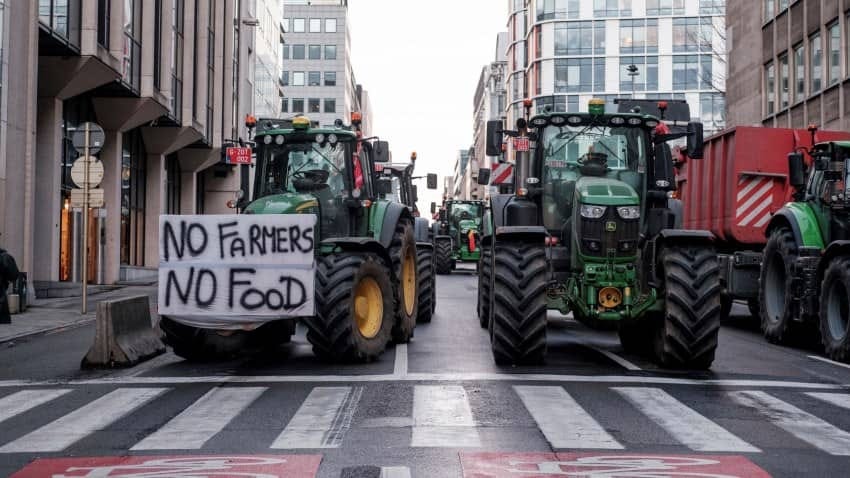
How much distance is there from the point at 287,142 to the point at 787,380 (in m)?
6.46

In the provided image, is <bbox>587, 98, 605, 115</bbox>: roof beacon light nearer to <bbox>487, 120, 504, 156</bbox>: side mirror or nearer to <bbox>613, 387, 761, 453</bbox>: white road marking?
<bbox>487, 120, 504, 156</bbox>: side mirror

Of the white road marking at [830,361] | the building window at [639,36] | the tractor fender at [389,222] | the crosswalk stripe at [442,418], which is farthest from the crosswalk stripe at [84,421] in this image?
the building window at [639,36]

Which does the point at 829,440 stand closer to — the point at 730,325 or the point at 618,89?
the point at 730,325

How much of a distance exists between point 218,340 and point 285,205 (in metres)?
1.77

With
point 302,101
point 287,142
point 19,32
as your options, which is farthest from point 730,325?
point 302,101

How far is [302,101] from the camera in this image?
108 meters

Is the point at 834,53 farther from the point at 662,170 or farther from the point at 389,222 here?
the point at 389,222

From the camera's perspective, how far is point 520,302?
34.0ft

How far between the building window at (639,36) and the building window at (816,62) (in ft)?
174

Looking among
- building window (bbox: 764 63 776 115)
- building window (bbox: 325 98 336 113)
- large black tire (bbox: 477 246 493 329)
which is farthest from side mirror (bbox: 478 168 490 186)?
building window (bbox: 325 98 336 113)

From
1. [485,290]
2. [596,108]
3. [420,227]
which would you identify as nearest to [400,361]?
[596,108]

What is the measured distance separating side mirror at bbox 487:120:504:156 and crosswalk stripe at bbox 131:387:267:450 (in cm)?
396

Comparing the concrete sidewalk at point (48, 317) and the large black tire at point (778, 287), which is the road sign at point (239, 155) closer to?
the concrete sidewalk at point (48, 317)

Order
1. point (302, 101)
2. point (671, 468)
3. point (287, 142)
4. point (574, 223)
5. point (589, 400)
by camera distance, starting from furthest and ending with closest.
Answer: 1. point (302, 101)
2. point (287, 142)
3. point (574, 223)
4. point (589, 400)
5. point (671, 468)
